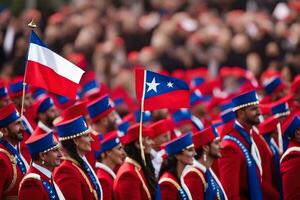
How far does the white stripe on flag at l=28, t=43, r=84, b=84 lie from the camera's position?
14.5 meters

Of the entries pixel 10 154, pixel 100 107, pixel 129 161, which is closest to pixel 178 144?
pixel 129 161

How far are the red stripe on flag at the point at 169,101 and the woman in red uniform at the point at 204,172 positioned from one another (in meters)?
0.62

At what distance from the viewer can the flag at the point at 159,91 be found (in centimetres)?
1502

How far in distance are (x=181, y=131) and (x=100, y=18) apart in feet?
31.2

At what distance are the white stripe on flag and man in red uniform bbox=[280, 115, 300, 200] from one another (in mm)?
2928

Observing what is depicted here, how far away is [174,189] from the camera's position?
15.2 metres

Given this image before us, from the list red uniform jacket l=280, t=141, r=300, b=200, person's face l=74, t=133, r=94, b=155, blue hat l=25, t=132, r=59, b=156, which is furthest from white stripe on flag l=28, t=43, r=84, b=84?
red uniform jacket l=280, t=141, r=300, b=200

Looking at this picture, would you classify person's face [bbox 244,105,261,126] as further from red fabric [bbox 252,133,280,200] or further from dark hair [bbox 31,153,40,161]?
dark hair [bbox 31,153,40,161]

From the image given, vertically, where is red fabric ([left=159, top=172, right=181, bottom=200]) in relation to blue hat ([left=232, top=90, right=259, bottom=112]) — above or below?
below

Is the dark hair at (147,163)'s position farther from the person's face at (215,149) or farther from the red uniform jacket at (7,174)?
the red uniform jacket at (7,174)

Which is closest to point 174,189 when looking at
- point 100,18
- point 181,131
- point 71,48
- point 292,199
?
point 292,199

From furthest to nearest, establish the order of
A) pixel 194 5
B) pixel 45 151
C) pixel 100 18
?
1. pixel 194 5
2. pixel 100 18
3. pixel 45 151

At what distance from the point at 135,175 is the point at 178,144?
0.61m

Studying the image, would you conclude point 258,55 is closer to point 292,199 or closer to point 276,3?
point 276,3
